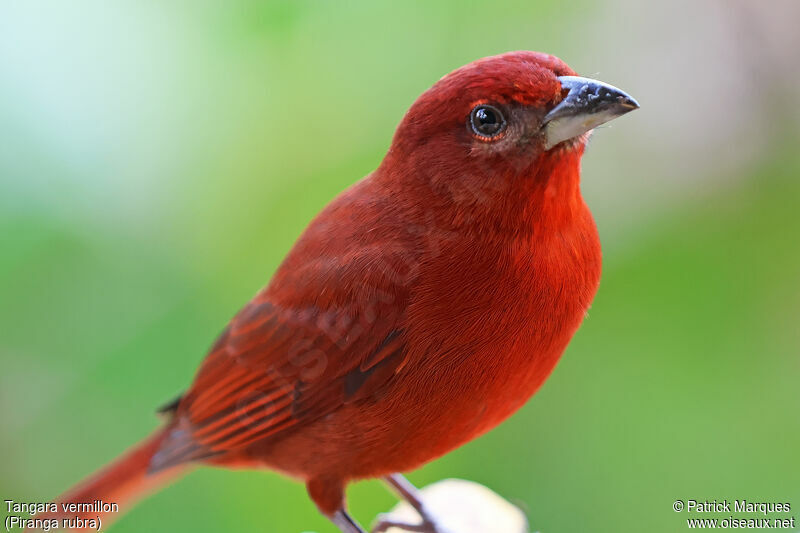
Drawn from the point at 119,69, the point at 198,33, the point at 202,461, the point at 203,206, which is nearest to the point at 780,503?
the point at 202,461

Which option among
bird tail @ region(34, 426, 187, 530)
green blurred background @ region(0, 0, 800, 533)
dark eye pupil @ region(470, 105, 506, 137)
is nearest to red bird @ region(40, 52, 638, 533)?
dark eye pupil @ region(470, 105, 506, 137)

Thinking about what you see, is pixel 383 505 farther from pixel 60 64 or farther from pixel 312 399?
pixel 60 64

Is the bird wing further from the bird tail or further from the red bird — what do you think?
the bird tail

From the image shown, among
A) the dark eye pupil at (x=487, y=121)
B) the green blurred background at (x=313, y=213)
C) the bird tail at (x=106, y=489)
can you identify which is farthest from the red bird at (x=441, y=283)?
the green blurred background at (x=313, y=213)

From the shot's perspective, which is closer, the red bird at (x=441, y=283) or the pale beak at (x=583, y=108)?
the pale beak at (x=583, y=108)

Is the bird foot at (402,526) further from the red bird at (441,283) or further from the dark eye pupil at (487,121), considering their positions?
the dark eye pupil at (487,121)

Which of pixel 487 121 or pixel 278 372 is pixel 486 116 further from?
pixel 278 372
